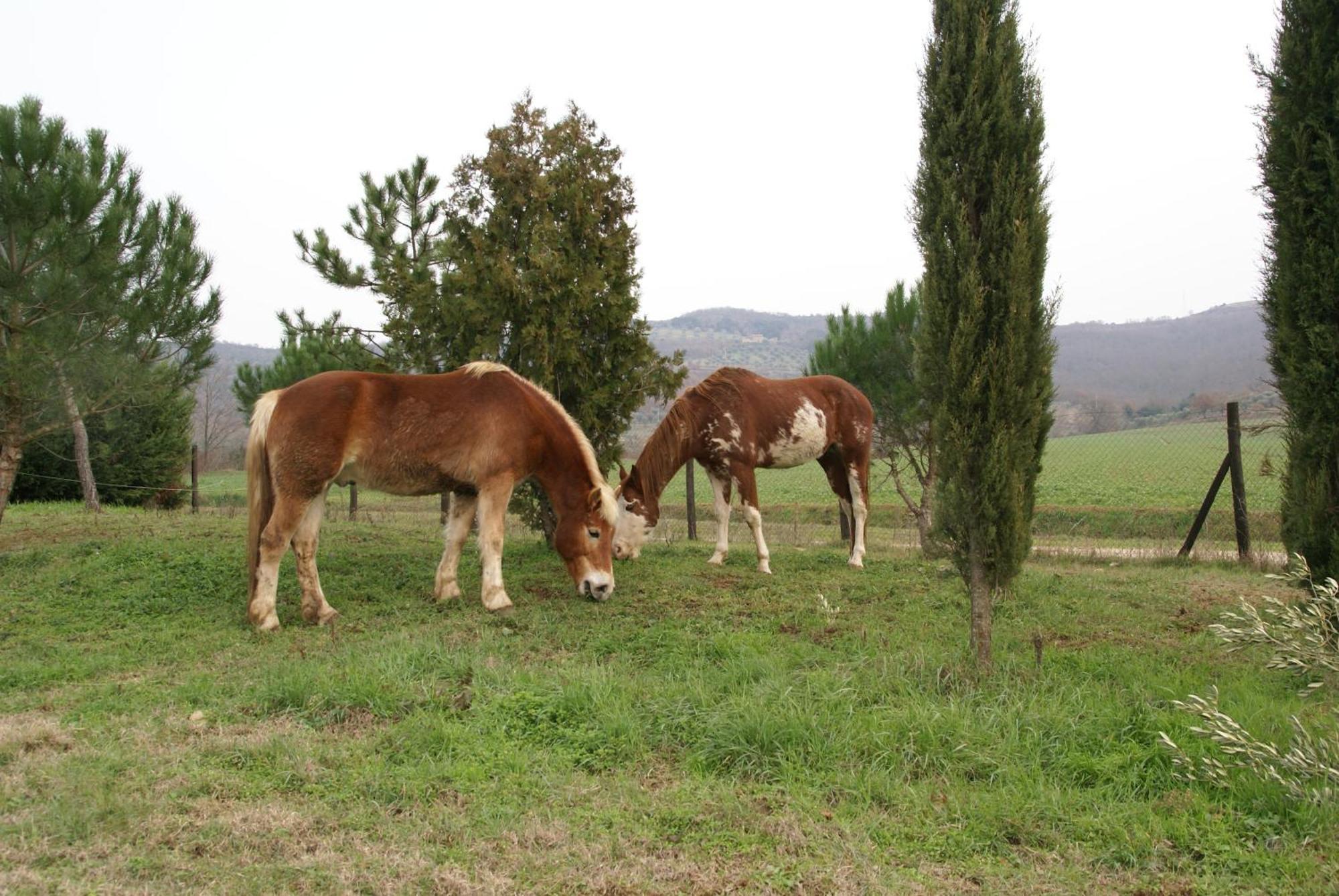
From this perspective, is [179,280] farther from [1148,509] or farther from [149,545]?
[1148,509]

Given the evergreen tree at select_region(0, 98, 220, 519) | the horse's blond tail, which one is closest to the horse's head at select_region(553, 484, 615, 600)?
the horse's blond tail

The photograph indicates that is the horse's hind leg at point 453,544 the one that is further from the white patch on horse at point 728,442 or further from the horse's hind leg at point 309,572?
the white patch on horse at point 728,442

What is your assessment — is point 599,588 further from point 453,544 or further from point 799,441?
point 799,441

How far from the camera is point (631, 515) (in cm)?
933

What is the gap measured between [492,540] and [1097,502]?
1823cm

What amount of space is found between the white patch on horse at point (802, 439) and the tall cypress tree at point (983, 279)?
478 centimetres

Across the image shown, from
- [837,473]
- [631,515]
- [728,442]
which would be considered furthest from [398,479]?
[837,473]

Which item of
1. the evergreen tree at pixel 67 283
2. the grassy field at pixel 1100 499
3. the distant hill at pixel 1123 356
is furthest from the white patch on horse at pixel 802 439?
the distant hill at pixel 1123 356

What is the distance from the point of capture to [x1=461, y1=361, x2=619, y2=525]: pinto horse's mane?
7609mm

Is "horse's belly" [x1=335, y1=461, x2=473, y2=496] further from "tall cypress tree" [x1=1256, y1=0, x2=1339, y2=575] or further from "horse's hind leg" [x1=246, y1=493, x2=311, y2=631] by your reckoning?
"tall cypress tree" [x1=1256, y1=0, x2=1339, y2=575]

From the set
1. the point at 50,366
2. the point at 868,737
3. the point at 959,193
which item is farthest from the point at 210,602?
the point at 959,193

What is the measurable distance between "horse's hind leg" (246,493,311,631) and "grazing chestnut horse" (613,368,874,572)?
3400mm

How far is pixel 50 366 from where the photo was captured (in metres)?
9.59

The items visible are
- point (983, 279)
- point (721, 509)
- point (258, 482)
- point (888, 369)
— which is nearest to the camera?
point (983, 279)
